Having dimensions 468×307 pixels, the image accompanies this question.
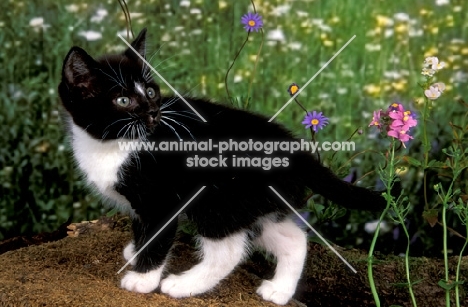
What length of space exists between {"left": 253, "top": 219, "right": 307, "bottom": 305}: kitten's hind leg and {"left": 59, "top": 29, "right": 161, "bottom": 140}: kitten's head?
51cm

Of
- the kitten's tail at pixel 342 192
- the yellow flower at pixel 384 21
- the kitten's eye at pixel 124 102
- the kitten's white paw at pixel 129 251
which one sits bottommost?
the kitten's white paw at pixel 129 251

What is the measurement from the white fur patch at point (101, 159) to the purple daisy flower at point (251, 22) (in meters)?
0.69

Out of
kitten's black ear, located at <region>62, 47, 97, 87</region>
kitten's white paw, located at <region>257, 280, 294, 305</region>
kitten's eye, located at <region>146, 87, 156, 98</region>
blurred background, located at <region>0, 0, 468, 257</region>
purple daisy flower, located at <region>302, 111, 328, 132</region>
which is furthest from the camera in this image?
blurred background, located at <region>0, 0, 468, 257</region>

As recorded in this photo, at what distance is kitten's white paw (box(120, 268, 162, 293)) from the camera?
1.81 metres

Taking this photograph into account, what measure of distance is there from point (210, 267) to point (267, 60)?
894 millimetres

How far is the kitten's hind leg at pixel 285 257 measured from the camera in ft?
6.27

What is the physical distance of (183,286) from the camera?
183cm

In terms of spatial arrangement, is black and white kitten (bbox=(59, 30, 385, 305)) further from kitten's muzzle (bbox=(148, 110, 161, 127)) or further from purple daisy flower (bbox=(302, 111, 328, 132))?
purple daisy flower (bbox=(302, 111, 328, 132))

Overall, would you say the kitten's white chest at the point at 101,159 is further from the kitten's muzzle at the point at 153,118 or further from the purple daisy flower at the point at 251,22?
the purple daisy flower at the point at 251,22

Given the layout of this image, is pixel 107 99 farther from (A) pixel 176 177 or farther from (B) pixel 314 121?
(B) pixel 314 121

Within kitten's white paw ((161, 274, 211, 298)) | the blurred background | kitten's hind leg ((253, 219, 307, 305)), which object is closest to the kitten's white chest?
kitten's white paw ((161, 274, 211, 298))

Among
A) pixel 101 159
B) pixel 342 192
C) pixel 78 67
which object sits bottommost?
pixel 342 192

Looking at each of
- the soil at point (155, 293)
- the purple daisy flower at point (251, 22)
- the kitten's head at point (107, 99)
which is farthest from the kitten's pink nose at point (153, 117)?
the purple daisy flower at point (251, 22)

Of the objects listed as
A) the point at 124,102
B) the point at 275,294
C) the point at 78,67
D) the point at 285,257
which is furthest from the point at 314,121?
the point at 78,67
